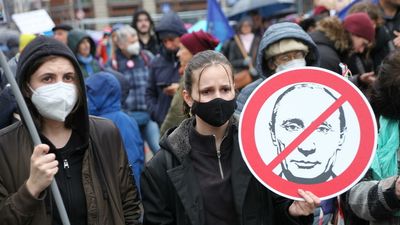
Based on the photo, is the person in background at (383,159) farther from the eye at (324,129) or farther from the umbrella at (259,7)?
the umbrella at (259,7)

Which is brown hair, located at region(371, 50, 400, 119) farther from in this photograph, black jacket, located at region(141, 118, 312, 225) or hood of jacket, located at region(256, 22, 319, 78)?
hood of jacket, located at region(256, 22, 319, 78)

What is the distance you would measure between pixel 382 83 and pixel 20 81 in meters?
1.81

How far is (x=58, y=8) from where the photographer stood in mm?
37281

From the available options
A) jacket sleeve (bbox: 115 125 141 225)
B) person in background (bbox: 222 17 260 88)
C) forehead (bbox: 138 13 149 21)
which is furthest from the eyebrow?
forehead (bbox: 138 13 149 21)

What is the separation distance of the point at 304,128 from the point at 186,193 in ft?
2.01

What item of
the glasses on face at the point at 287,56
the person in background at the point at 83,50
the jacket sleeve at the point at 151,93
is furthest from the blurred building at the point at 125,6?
the glasses on face at the point at 287,56

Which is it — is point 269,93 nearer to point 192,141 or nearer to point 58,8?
point 192,141

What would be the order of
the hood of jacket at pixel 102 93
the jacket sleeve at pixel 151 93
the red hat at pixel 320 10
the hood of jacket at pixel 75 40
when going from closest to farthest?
1. the hood of jacket at pixel 102 93
2. the jacket sleeve at pixel 151 93
3. the red hat at pixel 320 10
4. the hood of jacket at pixel 75 40

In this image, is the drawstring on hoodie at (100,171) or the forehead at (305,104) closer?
the forehead at (305,104)

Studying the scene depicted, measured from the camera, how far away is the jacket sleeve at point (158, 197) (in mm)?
3090

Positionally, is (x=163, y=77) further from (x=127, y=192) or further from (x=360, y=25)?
(x=127, y=192)

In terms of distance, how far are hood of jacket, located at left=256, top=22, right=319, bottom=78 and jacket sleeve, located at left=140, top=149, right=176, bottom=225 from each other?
138 centimetres

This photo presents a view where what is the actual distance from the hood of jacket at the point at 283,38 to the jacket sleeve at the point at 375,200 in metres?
1.19

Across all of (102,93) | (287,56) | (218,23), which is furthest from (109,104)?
(218,23)
